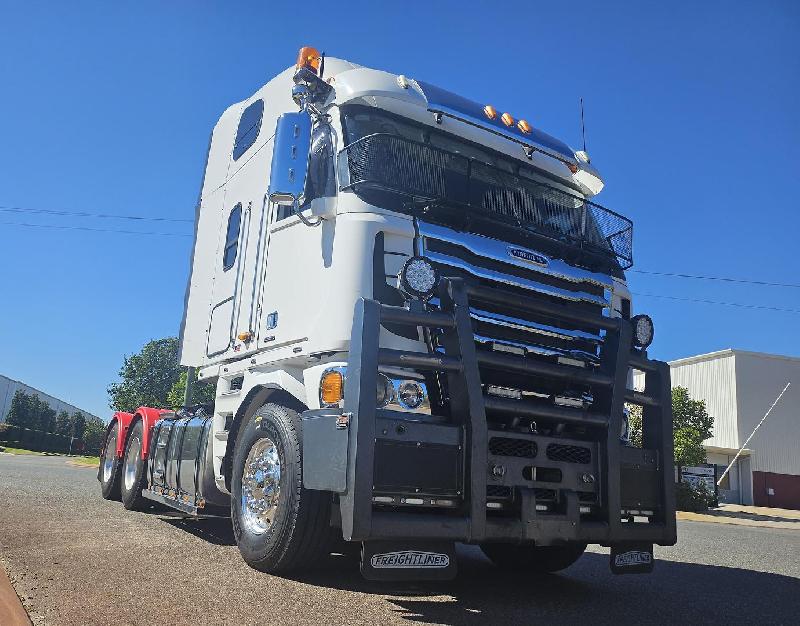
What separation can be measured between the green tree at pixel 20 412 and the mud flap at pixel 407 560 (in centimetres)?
8107

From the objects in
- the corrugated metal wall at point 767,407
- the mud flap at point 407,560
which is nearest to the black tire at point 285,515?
the mud flap at point 407,560

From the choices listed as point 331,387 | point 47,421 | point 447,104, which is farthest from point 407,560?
point 47,421

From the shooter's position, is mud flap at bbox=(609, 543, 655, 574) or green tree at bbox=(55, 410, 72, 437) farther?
green tree at bbox=(55, 410, 72, 437)

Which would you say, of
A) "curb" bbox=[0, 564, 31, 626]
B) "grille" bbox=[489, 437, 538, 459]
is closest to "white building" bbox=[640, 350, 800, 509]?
"grille" bbox=[489, 437, 538, 459]

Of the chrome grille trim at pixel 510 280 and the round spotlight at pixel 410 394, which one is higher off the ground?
the chrome grille trim at pixel 510 280

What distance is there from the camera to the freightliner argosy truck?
356 cm

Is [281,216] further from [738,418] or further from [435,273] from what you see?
[738,418]

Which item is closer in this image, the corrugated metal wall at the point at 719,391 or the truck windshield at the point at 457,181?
the truck windshield at the point at 457,181

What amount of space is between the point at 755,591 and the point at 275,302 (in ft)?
14.9

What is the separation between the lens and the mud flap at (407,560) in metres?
3.40

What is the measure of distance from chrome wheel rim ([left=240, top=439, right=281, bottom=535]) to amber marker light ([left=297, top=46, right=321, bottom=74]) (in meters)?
2.69

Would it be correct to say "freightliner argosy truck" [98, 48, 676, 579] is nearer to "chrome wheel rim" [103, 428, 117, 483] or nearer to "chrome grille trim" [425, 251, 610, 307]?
"chrome grille trim" [425, 251, 610, 307]

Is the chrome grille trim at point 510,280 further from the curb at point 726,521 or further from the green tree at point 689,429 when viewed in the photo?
the green tree at point 689,429

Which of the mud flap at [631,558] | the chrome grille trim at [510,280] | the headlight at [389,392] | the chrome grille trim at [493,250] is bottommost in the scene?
the mud flap at [631,558]
